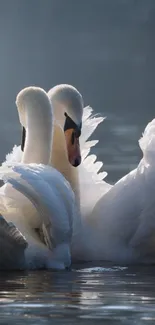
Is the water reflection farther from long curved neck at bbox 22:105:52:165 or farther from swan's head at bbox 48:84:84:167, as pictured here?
swan's head at bbox 48:84:84:167

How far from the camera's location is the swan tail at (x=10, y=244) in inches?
396

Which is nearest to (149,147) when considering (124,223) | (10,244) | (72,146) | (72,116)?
(124,223)

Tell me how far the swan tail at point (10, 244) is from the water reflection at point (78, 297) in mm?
252

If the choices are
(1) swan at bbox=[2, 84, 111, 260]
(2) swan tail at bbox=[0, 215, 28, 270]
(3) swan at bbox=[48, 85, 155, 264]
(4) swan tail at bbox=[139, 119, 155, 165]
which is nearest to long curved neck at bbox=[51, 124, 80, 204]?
(1) swan at bbox=[2, 84, 111, 260]

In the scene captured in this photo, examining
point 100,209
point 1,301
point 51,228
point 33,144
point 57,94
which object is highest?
point 57,94

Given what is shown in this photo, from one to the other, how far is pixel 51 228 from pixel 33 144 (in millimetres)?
2716

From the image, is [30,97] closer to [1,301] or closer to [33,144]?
[33,144]

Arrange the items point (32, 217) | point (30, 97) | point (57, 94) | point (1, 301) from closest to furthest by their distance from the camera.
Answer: point (1, 301)
point (32, 217)
point (30, 97)
point (57, 94)

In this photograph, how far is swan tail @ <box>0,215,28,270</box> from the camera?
33.0 ft

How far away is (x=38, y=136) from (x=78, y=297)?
5.56 meters

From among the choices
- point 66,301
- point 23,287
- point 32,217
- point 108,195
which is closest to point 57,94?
point 108,195

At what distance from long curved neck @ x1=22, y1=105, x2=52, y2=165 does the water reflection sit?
2.41m

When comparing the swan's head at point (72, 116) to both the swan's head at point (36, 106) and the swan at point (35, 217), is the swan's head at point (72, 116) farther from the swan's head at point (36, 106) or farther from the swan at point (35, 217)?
the swan at point (35, 217)

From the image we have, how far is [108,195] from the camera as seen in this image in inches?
510
